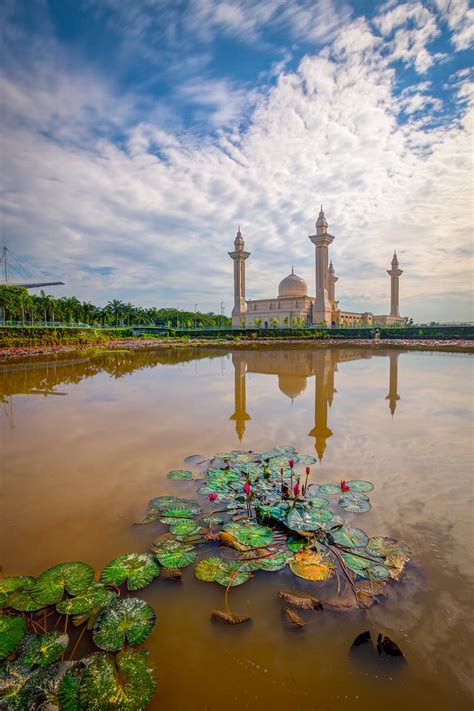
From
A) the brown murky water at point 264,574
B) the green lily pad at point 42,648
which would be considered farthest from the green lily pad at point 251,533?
the green lily pad at point 42,648

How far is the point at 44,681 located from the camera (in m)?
2.34

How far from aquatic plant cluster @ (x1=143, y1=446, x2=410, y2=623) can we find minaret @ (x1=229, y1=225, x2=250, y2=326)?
6135 cm

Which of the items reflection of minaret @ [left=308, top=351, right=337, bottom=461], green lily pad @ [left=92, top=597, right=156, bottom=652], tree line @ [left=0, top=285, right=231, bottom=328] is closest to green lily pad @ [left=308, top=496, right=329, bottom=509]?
reflection of minaret @ [left=308, top=351, right=337, bottom=461]

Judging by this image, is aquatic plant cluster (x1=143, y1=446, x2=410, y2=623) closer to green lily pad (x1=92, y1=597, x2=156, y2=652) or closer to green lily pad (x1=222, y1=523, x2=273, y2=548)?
green lily pad (x1=222, y1=523, x2=273, y2=548)

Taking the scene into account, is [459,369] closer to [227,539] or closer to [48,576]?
[227,539]

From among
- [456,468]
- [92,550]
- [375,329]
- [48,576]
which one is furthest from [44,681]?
[375,329]

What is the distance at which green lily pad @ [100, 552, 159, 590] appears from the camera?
10.5ft

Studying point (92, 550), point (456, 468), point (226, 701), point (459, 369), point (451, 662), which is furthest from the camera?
point (459, 369)

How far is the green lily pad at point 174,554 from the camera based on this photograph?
3.45 m

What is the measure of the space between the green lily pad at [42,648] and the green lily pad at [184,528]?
55.7 inches

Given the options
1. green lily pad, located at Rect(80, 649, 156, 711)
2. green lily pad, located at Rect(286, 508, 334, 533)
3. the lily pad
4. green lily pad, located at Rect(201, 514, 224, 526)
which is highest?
green lily pad, located at Rect(286, 508, 334, 533)

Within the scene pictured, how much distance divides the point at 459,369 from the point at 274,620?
1827cm

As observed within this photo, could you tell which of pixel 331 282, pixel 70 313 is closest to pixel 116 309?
pixel 70 313

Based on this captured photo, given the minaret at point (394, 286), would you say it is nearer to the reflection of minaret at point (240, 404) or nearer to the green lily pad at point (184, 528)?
the reflection of minaret at point (240, 404)
